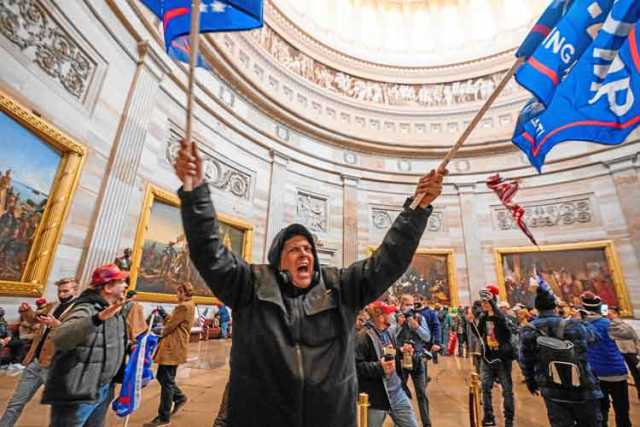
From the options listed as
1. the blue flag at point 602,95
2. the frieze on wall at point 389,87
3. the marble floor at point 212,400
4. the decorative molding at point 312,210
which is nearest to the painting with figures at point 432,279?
the decorative molding at point 312,210

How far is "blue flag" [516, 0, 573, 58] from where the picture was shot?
251cm

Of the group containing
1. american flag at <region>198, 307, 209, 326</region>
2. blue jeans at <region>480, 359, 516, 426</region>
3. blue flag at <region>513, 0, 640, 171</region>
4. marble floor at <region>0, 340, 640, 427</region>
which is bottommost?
marble floor at <region>0, 340, 640, 427</region>

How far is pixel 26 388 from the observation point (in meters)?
2.69

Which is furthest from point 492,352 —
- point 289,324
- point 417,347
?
point 289,324

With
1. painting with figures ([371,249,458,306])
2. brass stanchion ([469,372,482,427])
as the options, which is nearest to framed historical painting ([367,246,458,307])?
painting with figures ([371,249,458,306])

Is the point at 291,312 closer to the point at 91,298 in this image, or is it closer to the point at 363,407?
the point at 363,407

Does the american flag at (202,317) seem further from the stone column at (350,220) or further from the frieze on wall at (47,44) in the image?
the frieze on wall at (47,44)

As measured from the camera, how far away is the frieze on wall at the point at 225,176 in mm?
9484

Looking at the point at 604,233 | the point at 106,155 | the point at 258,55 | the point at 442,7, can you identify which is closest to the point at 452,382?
the point at 106,155

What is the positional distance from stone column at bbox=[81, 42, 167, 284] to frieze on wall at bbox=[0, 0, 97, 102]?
1102 millimetres

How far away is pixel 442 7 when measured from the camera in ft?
61.9

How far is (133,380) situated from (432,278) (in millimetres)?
12293

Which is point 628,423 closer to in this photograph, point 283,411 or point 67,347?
point 283,411

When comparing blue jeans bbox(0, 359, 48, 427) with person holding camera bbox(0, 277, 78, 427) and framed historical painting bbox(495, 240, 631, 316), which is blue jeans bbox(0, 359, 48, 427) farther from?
framed historical painting bbox(495, 240, 631, 316)
